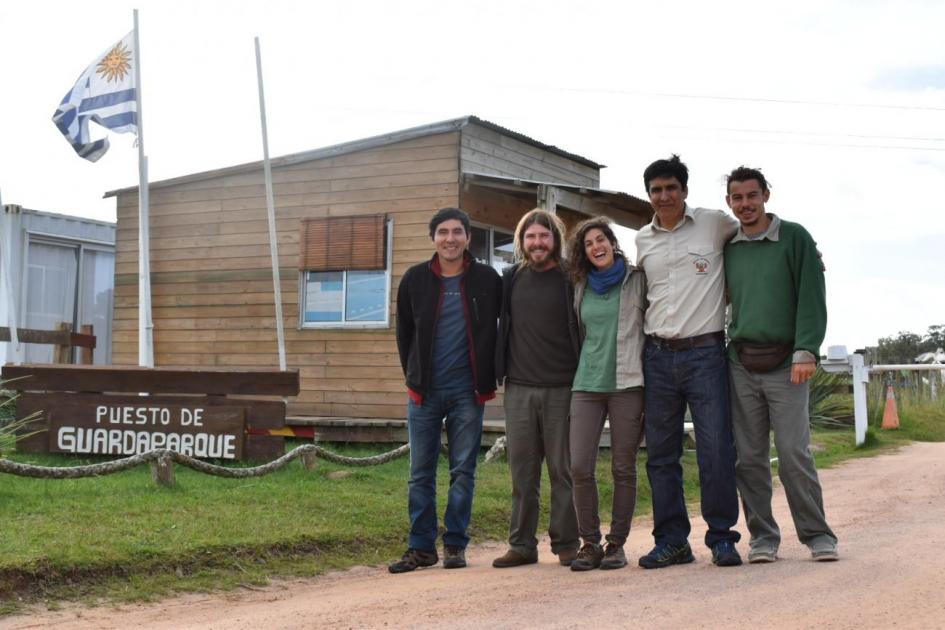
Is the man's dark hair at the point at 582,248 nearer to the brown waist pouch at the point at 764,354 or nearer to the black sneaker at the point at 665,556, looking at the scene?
the brown waist pouch at the point at 764,354

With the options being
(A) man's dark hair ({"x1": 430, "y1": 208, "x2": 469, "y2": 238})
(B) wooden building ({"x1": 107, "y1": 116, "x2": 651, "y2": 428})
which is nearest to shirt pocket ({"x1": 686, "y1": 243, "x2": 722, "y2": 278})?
(A) man's dark hair ({"x1": 430, "y1": 208, "x2": 469, "y2": 238})

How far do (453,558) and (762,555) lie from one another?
174 centimetres

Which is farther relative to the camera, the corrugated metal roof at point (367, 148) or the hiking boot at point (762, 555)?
the corrugated metal roof at point (367, 148)

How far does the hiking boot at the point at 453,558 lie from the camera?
641cm

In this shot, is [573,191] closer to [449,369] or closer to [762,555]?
[449,369]

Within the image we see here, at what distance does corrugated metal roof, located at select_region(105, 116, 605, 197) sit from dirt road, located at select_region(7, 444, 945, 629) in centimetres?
761

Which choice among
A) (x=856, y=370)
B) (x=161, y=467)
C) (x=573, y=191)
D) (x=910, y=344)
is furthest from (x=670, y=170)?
(x=910, y=344)

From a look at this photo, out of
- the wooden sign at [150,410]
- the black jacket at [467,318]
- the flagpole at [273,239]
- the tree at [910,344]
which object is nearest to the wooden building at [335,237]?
the flagpole at [273,239]

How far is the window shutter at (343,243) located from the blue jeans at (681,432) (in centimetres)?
833

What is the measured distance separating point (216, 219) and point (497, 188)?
4098 millimetres

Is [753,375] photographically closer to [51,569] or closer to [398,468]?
[51,569]

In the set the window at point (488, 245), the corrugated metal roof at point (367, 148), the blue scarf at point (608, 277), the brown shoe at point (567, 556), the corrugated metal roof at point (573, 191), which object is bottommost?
the brown shoe at point (567, 556)

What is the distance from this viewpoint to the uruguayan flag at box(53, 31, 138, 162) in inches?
575

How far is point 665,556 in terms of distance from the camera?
5.90 meters
